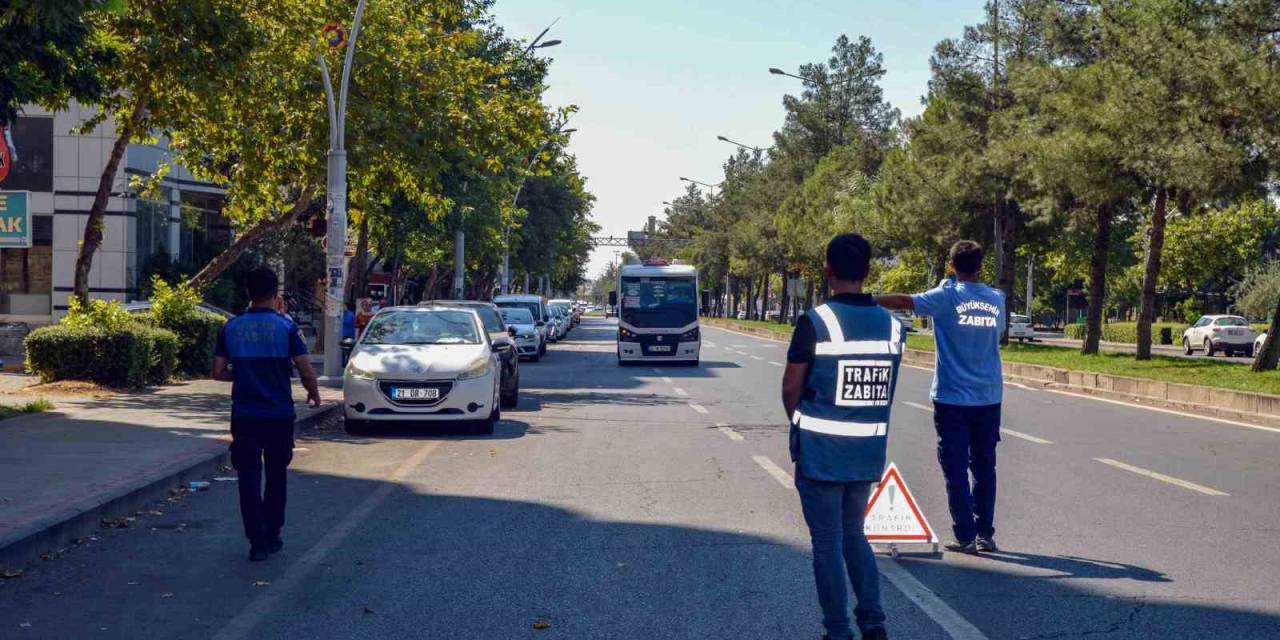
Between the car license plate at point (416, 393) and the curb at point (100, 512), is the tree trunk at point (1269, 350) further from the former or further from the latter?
the curb at point (100, 512)

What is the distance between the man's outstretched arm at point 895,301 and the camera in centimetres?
651

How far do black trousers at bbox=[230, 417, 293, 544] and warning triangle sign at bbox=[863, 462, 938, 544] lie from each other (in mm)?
3515

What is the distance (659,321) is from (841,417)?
1108 inches

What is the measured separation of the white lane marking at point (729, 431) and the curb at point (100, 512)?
18.3 feet

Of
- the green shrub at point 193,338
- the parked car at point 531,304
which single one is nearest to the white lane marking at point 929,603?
the green shrub at point 193,338

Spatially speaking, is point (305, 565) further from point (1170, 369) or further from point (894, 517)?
point (1170, 369)

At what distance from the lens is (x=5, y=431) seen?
13352mm

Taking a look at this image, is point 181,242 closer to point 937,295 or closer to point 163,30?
point 163,30

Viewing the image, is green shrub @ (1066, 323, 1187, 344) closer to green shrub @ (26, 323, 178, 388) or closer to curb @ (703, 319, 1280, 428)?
curb @ (703, 319, 1280, 428)

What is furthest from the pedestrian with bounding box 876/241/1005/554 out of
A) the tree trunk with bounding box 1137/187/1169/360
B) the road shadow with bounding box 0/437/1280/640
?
the tree trunk with bounding box 1137/187/1169/360

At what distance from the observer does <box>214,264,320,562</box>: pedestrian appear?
7727 mm

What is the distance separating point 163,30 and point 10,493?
9912 millimetres

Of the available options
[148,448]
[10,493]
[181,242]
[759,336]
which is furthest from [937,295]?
[759,336]

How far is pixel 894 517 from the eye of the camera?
7637mm
